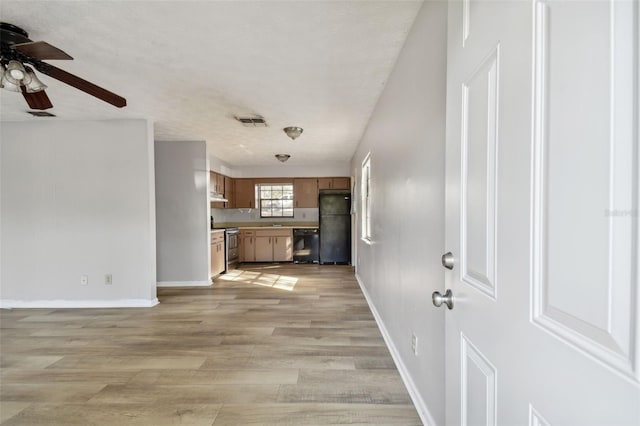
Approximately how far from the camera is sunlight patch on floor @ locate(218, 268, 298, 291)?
199 inches

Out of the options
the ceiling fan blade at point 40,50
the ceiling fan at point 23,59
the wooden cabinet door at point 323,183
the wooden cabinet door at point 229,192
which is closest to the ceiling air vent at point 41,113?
the ceiling fan at point 23,59

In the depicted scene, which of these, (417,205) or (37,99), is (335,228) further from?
(37,99)

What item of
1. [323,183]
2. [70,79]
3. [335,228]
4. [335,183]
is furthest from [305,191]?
[70,79]

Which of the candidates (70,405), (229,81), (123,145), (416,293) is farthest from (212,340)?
(123,145)

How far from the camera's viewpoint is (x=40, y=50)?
182 centimetres

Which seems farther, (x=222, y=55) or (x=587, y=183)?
(x=222, y=55)

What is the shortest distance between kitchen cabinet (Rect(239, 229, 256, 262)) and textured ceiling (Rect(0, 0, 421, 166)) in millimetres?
3585

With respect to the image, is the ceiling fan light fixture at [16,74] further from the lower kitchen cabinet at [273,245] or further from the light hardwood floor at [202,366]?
the lower kitchen cabinet at [273,245]

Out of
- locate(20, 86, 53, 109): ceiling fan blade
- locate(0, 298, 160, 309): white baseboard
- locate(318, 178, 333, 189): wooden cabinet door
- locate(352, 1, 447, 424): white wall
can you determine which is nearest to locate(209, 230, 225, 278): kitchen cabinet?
locate(0, 298, 160, 309): white baseboard

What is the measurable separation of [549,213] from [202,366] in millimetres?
2558

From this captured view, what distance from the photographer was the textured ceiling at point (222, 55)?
1800mm

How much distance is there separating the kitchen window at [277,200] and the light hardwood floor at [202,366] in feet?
12.8

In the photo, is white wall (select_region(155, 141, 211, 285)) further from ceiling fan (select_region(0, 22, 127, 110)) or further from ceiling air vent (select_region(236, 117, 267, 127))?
ceiling fan (select_region(0, 22, 127, 110))

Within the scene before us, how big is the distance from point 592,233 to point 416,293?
4.87ft
